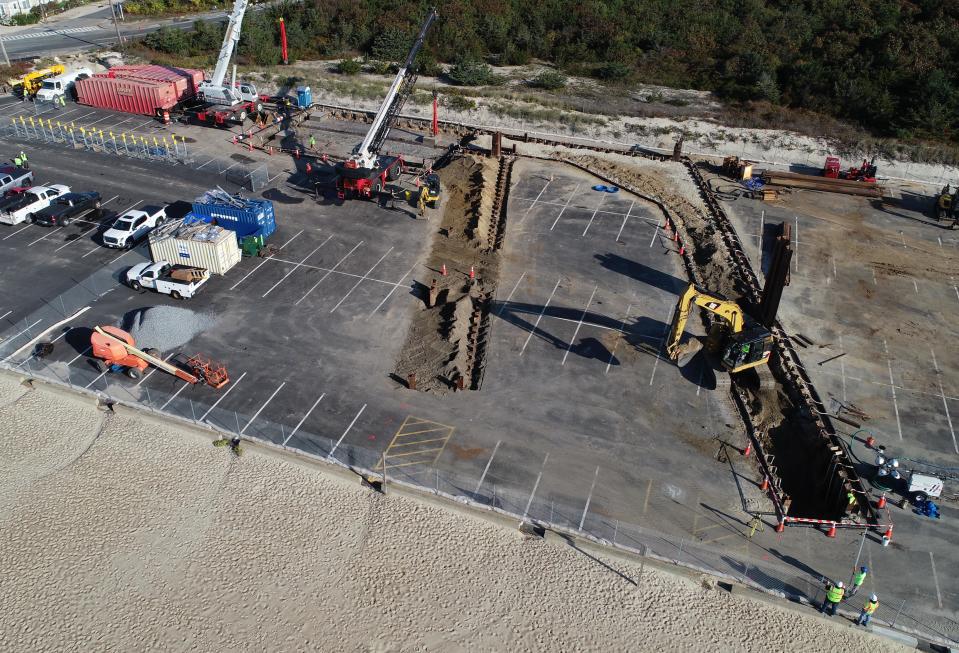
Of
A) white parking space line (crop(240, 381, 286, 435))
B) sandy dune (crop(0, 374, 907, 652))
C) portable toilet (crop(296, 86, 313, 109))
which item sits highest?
portable toilet (crop(296, 86, 313, 109))

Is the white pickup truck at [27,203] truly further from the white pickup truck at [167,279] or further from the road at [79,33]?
the road at [79,33]

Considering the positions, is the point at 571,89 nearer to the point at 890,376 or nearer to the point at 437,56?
the point at 437,56

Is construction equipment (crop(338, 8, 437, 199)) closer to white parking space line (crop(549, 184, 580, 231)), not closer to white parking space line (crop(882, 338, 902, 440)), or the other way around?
white parking space line (crop(549, 184, 580, 231))

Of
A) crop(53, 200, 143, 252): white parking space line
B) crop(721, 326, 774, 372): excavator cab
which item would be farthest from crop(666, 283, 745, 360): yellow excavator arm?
crop(53, 200, 143, 252): white parking space line

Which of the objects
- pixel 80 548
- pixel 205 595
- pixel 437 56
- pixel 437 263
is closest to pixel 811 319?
pixel 437 263

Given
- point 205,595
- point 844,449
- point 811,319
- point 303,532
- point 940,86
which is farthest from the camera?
point 940,86

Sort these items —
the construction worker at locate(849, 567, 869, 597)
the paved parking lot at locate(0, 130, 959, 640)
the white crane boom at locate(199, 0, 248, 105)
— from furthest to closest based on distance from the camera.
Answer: the white crane boom at locate(199, 0, 248, 105), the paved parking lot at locate(0, 130, 959, 640), the construction worker at locate(849, 567, 869, 597)

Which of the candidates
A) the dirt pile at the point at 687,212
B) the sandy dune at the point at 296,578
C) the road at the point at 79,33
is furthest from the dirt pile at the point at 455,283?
the road at the point at 79,33
